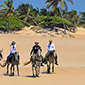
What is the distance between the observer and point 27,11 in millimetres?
67125

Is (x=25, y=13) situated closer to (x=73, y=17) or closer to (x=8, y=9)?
(x=8, y=9)

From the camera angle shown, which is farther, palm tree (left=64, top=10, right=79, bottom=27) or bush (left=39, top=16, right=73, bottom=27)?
palm tree (left=64, top=10, right=79, bottom=27)

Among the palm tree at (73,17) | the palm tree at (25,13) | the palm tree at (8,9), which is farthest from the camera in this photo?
the palm tree at (73,17)

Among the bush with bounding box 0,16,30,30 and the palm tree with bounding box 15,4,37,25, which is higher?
the palm tree with bounding box 15,4,37,25

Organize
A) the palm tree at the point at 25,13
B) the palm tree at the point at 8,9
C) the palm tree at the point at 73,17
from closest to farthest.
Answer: the palm tree at the point at 8,9, the palm tree at the point at 25,13, the palm tree at the point at 73,17

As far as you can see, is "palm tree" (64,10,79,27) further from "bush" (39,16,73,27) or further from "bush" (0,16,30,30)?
"bush" (0,16,30,30)

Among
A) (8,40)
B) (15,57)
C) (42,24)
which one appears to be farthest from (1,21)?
(15,57)

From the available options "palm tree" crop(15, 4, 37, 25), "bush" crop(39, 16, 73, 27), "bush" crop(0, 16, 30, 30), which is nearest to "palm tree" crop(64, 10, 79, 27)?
"palm tree" crop(15, 4, 37, 25)

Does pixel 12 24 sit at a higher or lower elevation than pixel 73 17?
lower

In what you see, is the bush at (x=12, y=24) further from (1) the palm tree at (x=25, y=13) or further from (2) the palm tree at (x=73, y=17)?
(2) the palm tree at (x=73, y=17)

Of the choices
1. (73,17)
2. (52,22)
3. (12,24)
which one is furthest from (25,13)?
(73,17)

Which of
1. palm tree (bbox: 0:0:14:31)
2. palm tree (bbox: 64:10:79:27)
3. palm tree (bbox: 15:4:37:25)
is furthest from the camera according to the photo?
palm tree (bbox: 64:10:79:27)

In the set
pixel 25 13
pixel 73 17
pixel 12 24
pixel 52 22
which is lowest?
pixel 12 24

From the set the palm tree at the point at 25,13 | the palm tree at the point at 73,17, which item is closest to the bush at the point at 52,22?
the palm tree at the point at 25,13
